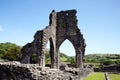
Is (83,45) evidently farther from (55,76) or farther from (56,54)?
(55,76)

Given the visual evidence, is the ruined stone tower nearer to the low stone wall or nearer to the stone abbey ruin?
the stone abbey ruin

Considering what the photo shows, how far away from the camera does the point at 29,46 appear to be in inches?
1000

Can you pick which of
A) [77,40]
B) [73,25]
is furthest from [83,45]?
[73,25]

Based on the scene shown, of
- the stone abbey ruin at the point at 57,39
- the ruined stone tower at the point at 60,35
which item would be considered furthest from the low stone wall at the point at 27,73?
the ruined stone tower at the point at 60,35

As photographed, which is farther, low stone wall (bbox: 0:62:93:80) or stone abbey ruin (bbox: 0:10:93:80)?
stone abbey ruin (bbox: 0:10:93:80)

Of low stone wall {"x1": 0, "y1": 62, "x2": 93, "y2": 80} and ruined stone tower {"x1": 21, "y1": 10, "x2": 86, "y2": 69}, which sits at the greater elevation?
ruined stone tower {"x1": 21, "y1": 10, "x2": 86, "y2": 69}

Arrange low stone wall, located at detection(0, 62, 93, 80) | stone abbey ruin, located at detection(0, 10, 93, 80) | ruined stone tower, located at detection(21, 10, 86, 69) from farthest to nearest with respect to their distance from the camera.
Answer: ruined stone tower, located at detection(21, 10, 86, 69) < stone abbey ruin, located at detection(0, 10, 93, 80) < low stone wall, located at detection(0, 62, 93, 80)

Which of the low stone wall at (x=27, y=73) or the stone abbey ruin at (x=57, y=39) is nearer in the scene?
the low stone wall at (x=27, y=73)

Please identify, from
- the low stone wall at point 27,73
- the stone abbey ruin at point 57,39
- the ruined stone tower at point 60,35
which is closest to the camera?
the low stone wall at point 27,73

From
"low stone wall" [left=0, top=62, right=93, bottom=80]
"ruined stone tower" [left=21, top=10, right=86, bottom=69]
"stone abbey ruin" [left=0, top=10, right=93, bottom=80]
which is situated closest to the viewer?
"low stone wall" [left=0, top=62, right=93, bottom=80]

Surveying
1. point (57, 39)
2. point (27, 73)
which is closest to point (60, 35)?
point (57, 39)

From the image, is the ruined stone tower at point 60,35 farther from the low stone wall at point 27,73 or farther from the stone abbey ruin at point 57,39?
the low stone wall at point 27,73

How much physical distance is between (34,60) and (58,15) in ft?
58.7

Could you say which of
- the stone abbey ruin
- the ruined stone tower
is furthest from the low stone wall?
the ruined stone tower
